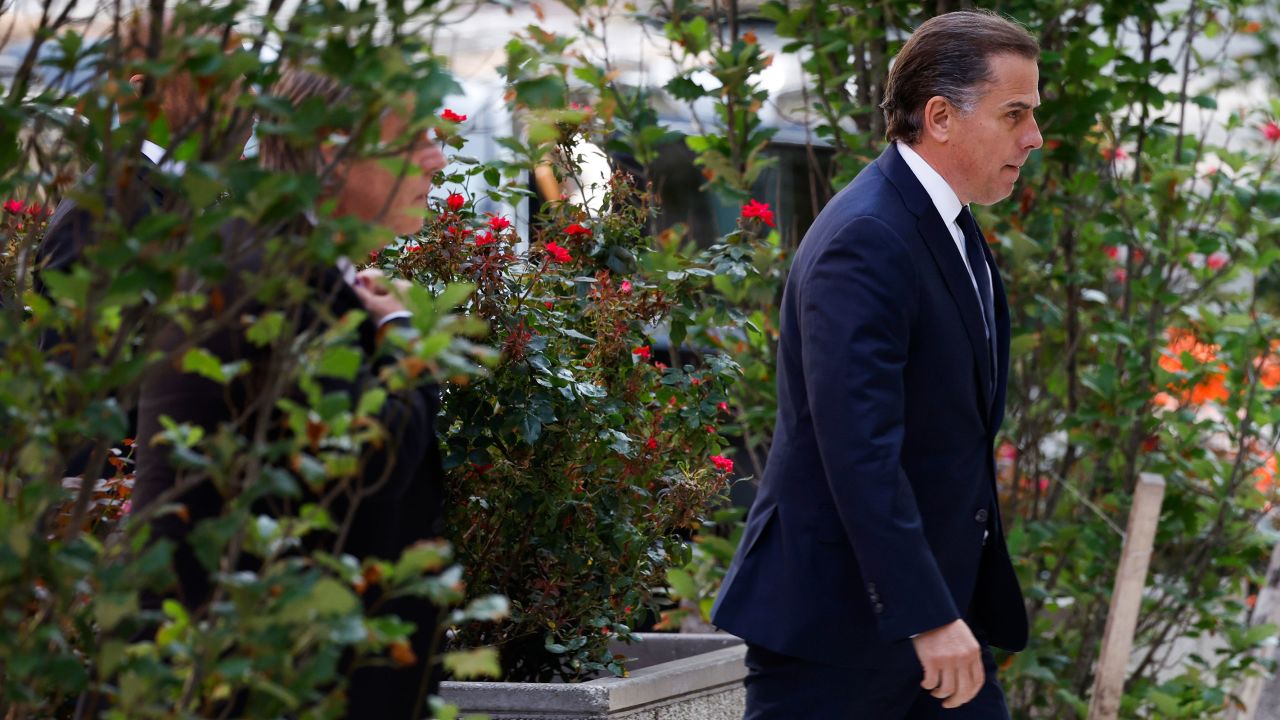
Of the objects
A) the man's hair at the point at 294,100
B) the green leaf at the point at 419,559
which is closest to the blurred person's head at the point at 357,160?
the man's hair at the point at 294,100

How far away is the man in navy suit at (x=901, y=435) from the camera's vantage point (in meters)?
2.51

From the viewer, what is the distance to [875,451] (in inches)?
97.7

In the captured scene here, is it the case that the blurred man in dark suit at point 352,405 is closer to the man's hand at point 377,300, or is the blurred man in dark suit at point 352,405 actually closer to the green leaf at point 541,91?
the man's hand at point 377,300

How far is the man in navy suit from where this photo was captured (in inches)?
98.7

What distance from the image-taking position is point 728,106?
178 inches

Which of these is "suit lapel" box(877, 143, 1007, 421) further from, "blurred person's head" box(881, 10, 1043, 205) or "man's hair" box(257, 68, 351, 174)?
"man's hair" box(257, 68, 351, 174)

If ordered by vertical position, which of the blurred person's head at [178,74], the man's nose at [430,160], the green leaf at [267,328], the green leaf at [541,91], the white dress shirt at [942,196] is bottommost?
the white dress shirt at [942,196]

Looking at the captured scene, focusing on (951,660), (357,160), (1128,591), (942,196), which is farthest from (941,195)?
(1128,591)

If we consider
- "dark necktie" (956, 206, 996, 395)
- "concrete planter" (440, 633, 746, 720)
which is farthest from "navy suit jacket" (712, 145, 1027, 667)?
"concrete planter" (440, 633, 746, 720)

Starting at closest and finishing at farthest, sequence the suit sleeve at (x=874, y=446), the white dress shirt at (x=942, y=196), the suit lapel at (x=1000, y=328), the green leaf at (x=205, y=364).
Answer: the green leaf at (x=205, y=364), the suit sleeve at (x=874, y=446), the white dress shirt at (x=942, y=196), the suit lapel at (x=1000, y=328)

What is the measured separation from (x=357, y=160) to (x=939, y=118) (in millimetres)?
1559

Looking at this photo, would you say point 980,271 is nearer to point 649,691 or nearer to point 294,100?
point 649,691

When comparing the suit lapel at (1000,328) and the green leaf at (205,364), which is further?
the suit lapel at (1000,328)

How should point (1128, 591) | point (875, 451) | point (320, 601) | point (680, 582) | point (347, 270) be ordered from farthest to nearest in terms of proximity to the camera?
point (1128, 591), point (680, 582), point (875, 451), point (347, 270), point (320, 601)
